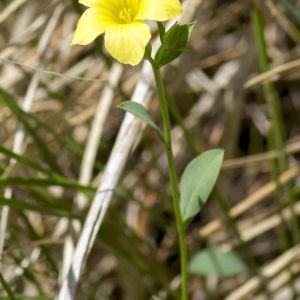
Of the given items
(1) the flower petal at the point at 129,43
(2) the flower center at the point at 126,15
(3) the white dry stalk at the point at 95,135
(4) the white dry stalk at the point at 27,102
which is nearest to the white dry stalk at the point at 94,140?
(3) the white dry stalk at the point at 95,135

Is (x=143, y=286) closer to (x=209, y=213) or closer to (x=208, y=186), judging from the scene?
(x=209, y=213)

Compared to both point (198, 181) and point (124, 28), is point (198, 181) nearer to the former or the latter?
point (198, 181)

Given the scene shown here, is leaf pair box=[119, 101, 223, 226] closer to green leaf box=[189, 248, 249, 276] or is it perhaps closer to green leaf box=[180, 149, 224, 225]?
green leaf box=[180, 149, 224, 225]

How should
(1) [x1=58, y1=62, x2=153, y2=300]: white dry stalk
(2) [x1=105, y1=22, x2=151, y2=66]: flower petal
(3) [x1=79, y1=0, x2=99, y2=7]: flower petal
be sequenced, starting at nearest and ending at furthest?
(2) [x1=105, y1=22, x2=151, y2=66]: flower petal < (3) [x1=79, y1=0, x2=99, y2=7]: flower petal < (1) [x1=58, y1=62, x2=153, y2=300]: white dry stalk

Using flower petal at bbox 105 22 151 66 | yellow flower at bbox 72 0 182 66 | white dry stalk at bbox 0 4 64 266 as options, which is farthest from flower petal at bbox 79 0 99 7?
white dry stalk at bbox 0 4 64 266

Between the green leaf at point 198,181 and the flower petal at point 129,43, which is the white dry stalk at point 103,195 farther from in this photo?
the flower petal at point 129,43

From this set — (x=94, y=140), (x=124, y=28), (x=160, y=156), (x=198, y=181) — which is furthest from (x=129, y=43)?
(x=160, y=156)
